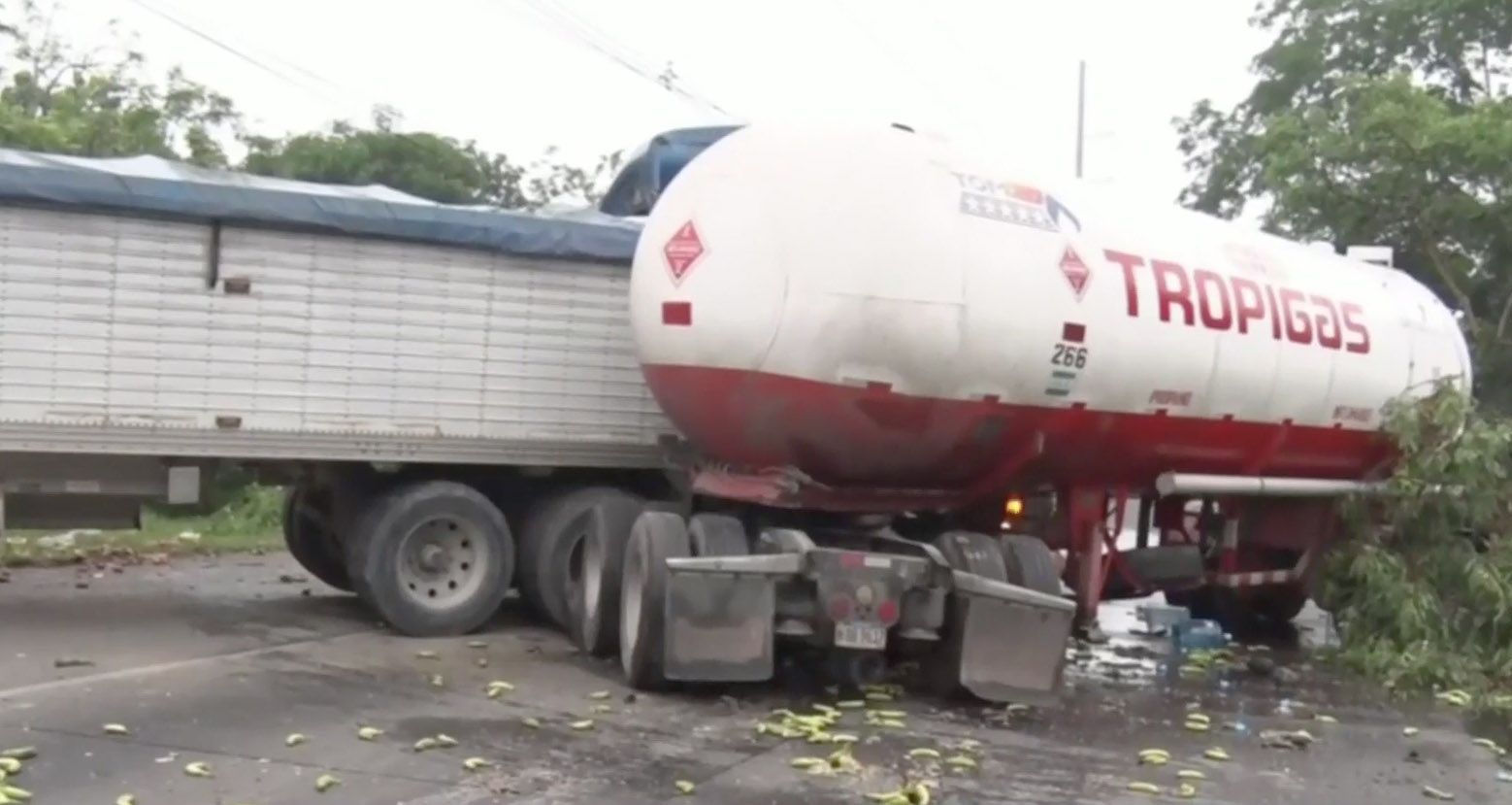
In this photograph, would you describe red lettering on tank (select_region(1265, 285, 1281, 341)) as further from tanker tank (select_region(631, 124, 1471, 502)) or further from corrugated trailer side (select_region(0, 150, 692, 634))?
corrugated trailer side (select_region(0, 150, 692, 634))

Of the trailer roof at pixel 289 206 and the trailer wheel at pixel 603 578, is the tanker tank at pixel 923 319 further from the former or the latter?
the trailer roof at pixel 289 206

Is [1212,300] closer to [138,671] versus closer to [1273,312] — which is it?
[1273,312]

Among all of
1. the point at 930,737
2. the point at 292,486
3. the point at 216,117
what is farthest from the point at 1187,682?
the point at 216,117

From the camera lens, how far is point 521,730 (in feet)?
27.0

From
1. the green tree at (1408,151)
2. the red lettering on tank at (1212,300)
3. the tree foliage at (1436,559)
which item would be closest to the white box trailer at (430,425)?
the red lettering on tank at (1212,300)

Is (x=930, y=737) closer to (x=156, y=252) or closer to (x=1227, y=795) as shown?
(x=1227, y=795)

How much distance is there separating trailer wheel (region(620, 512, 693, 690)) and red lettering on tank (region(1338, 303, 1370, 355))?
587cm

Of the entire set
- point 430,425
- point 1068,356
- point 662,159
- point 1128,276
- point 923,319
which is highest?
point 662,159

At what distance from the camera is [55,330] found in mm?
9711

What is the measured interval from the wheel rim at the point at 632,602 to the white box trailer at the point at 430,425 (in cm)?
4

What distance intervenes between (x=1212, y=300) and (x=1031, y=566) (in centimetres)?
246

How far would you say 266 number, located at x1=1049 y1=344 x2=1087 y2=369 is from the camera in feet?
32.7

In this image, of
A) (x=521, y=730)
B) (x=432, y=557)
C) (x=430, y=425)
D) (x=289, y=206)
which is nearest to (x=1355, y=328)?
(x=430, y=425)

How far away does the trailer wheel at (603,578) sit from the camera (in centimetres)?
1023
